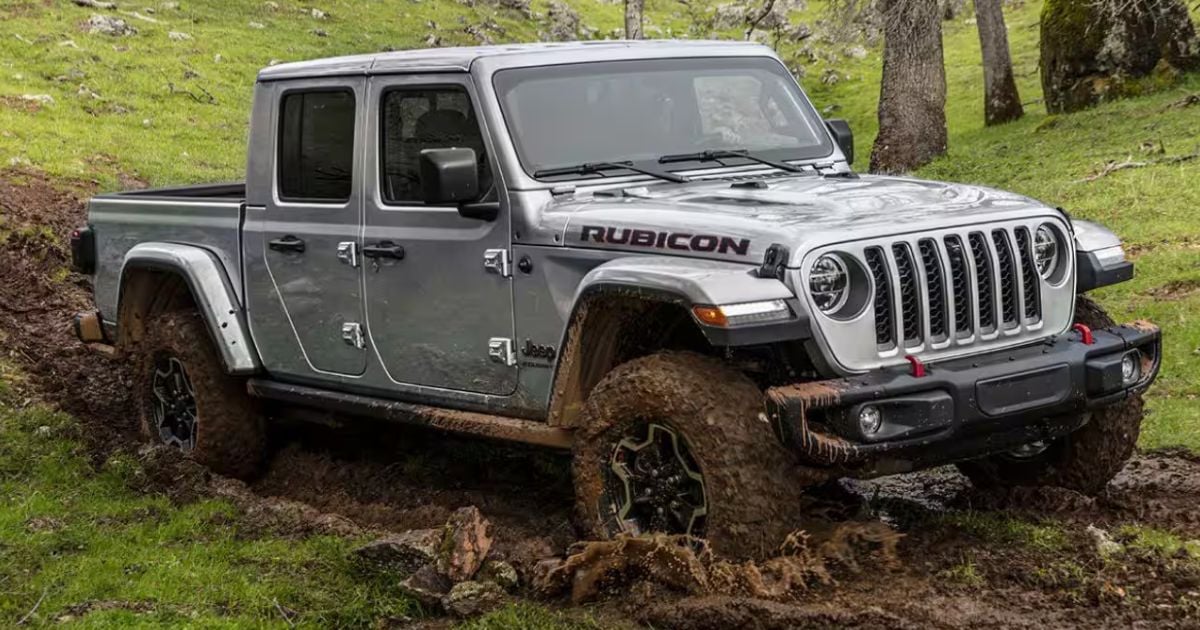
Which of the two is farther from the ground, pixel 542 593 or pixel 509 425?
pixel 509 425

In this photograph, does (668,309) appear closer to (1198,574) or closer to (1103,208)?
(1198,574)

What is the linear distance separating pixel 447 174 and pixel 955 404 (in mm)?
2106

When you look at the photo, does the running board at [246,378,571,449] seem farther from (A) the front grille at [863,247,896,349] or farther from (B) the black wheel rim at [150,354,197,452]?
(A) the front grille at [863,247,896,349]

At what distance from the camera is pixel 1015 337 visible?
5480 millimetres

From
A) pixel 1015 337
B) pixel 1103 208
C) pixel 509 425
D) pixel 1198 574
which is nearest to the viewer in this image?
pixel 1198 574

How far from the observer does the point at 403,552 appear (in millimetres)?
5559

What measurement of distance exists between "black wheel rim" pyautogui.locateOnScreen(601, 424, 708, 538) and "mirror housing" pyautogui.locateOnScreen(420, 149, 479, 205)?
119 cm

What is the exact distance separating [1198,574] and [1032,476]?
48.9 inches

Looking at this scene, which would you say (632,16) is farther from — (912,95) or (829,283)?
(829,283)

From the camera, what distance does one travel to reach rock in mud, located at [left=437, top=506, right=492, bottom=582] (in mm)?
5379

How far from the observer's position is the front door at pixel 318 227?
6.72 m

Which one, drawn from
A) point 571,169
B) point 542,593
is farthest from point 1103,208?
point 542,593

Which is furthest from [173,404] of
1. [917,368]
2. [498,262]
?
[917,368]

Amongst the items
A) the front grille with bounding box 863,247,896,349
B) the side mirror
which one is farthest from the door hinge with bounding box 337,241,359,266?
the front grille with bounding box 863,247,896,349
